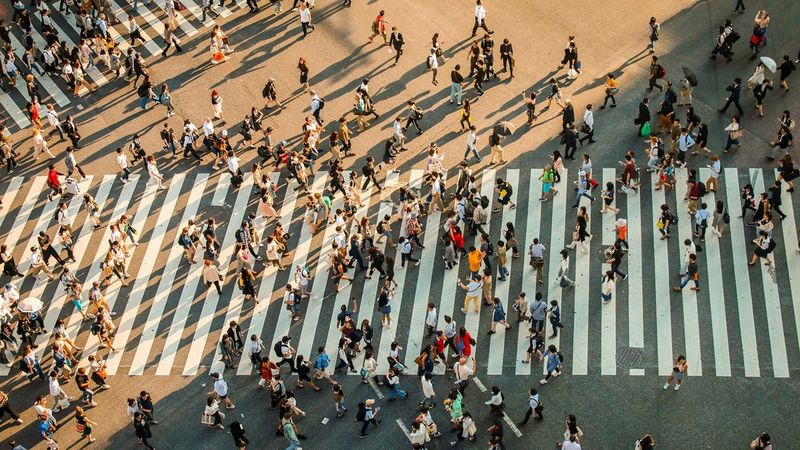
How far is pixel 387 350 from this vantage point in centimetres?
3250

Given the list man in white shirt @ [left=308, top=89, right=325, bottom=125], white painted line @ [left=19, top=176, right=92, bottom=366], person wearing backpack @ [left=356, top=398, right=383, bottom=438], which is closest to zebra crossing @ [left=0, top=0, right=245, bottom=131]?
white painted line @ [left=19, top=176, right=92, bottom=366]

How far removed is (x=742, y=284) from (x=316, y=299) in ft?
44.8

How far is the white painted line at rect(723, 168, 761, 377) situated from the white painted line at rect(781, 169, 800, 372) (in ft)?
4.14

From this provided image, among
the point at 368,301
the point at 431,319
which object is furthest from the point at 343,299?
the point at 431,319

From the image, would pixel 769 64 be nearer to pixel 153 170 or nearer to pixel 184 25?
pixel 153 170

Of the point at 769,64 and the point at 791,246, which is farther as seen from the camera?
the point at 769,64

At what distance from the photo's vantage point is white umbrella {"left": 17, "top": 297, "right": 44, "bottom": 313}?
33281 millimetres

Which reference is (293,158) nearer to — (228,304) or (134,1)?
(228,304)

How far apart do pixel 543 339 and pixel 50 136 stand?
22.3 m

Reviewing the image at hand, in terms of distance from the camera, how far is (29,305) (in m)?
33.3

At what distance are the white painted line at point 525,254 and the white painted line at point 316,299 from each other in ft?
19.1

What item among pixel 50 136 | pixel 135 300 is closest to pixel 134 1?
pixel 50 136

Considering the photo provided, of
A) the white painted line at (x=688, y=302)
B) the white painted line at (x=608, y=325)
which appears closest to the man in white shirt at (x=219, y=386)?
the white painted line at (x=608, y=325)

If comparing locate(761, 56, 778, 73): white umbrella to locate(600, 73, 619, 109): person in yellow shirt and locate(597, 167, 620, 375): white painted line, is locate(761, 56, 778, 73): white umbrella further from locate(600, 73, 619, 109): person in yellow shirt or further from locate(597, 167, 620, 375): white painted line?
locate(597, 167, 620, 375): white painted line
